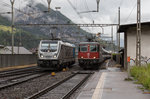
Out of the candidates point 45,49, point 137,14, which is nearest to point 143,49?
point 137,14

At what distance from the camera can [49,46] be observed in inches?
965

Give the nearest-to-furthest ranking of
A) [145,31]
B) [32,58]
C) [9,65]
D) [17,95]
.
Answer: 1. [17,95]
2. [145,31]
3. [9,65]
4. [32,58]

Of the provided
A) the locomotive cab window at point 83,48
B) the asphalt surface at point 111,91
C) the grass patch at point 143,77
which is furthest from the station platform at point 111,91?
the locomotive cab window at point 83,48

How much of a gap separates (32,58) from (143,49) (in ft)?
71.2

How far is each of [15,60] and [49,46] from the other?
10.2 m

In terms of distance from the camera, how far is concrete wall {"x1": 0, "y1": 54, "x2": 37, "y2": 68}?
96.7ft

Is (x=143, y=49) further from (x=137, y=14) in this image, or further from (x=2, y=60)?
(x=2, y=60)

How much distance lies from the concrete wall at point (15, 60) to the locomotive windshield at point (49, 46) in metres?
6.71

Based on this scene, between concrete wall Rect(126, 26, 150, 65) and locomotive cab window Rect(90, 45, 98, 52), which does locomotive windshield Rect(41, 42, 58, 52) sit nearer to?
locomotive cab window Rect(90, 45, 98, 52)

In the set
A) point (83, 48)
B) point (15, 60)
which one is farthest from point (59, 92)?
point (15, 60)

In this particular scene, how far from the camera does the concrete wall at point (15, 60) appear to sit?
96.7 ft

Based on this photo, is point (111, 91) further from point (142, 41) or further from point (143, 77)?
point (142, 41)

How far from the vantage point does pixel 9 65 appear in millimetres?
31281

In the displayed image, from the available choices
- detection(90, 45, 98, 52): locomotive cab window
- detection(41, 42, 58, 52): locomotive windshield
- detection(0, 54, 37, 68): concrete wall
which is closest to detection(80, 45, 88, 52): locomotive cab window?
detection(90, 45, 98, 52): locomotive cab window
